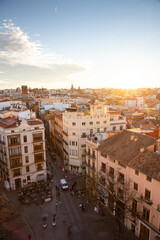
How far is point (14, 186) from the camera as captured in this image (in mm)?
44875

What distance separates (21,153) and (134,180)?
92.6 ft

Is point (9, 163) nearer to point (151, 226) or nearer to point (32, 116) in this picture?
point (32, 116)

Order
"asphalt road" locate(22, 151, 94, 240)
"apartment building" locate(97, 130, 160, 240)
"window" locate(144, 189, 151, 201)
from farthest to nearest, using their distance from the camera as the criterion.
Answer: "asphalt road" locate(22, 151, 94, 240), "window" locate(144, 189, 151, 201), "apartment building" locate(97, 130, 160, 240)

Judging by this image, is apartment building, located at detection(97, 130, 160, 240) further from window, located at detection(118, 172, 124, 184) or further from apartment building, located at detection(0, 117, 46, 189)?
apartment building, located at detection(0, 117, 46, 189)

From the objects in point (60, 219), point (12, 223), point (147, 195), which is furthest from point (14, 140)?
point (147, 195)

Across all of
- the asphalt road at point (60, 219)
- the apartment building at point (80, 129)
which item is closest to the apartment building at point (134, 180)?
the asphalt road at point (60, 219)

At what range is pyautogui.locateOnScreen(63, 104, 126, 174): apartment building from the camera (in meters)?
51.1

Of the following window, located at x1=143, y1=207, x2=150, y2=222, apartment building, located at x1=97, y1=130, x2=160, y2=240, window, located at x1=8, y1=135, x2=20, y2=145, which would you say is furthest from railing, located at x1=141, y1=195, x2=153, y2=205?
window, located at x1=8, y1=135, x2=20, y2=145

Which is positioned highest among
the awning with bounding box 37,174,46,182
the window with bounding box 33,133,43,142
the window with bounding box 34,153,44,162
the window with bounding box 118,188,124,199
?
the window with bounding box 33,133,43,142

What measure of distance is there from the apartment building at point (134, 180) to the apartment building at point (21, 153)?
1755 centimetres

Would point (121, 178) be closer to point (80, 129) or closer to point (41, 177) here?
point (80, 129)

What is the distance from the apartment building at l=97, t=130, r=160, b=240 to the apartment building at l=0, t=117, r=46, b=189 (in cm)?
1755

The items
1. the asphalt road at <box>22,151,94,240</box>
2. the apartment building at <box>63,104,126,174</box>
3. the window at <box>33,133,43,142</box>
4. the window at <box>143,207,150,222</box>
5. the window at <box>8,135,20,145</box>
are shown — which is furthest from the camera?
the apartment building at <box>63,104,126,174</box>

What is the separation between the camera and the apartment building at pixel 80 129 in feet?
168
